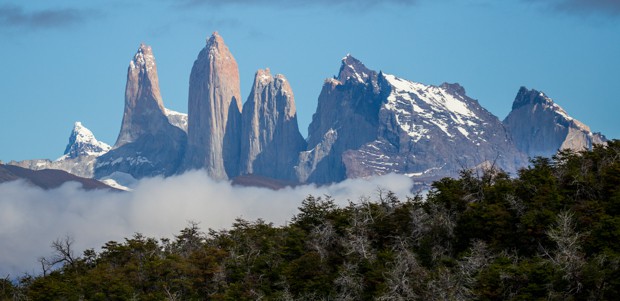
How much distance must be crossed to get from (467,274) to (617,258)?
529 inches

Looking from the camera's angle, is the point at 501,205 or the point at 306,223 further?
the point at 306,223

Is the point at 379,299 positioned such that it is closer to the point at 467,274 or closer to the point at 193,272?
the point at 467,274

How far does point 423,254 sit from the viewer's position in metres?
115

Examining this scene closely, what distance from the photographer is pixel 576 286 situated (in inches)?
3642

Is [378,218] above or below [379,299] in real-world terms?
above

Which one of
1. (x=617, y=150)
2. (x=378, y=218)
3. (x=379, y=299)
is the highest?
(x=617, y=150)

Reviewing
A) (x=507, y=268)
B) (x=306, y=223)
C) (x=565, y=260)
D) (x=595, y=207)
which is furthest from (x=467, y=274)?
(x=306, y=223)

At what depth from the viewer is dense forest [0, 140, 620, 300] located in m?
97.0

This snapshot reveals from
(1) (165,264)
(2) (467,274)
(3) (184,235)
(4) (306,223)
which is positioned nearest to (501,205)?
(2) (467,274)

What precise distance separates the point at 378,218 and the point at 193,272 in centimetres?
2177

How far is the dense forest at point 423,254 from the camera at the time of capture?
9700cm

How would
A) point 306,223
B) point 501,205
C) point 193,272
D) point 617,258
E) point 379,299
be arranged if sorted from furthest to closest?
point 306,223 < point 193,272 < point 501,205 < point 379,299 < point 617,258

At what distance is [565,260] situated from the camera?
304ft

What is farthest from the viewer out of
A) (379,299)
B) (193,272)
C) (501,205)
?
(193,272)
